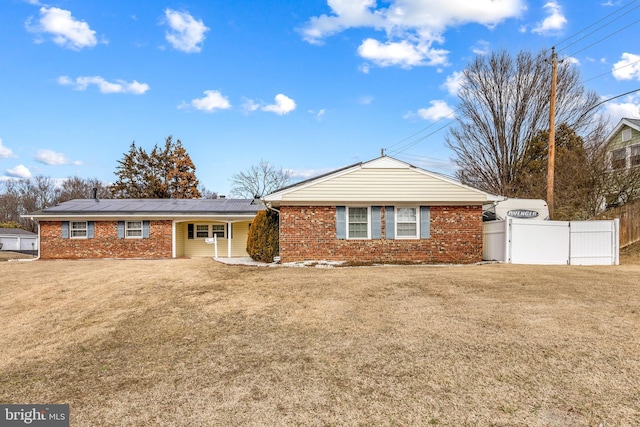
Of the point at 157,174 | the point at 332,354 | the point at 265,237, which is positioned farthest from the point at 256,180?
the point at 332,354

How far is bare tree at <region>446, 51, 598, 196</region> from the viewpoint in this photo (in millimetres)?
22688

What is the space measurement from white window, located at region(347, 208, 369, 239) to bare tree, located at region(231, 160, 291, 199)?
99.4ft

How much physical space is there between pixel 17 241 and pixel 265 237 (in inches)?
1279

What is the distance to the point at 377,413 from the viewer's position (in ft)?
9.61

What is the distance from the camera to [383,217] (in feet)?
44.3

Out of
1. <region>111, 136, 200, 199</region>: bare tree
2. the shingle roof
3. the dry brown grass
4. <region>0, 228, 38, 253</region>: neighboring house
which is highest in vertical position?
<region>111, 136, 200, 199</region>: bare tree

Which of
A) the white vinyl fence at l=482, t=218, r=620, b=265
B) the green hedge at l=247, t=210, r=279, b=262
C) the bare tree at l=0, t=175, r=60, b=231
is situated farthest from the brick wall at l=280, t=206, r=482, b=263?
the bare tree at l=0, t=175, r=60, b=231

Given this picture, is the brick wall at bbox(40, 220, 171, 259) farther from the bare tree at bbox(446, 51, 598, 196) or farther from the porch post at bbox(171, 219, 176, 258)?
the bare tree at bbox(446, 51, 598, 196)

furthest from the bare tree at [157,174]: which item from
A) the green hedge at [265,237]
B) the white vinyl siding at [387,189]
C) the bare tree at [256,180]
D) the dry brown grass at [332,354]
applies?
the dry brown grass at [332,354]

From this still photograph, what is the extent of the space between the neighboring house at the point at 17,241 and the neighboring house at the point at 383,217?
31463mm

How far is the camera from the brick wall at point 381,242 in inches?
524

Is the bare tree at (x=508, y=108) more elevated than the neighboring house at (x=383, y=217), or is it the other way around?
the bare tree at (x=508, y=108)

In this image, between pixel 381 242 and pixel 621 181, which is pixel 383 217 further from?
pixel 621 181

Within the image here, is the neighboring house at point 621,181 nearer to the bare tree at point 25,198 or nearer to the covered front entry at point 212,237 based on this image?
the covered front entry at point 212,237
